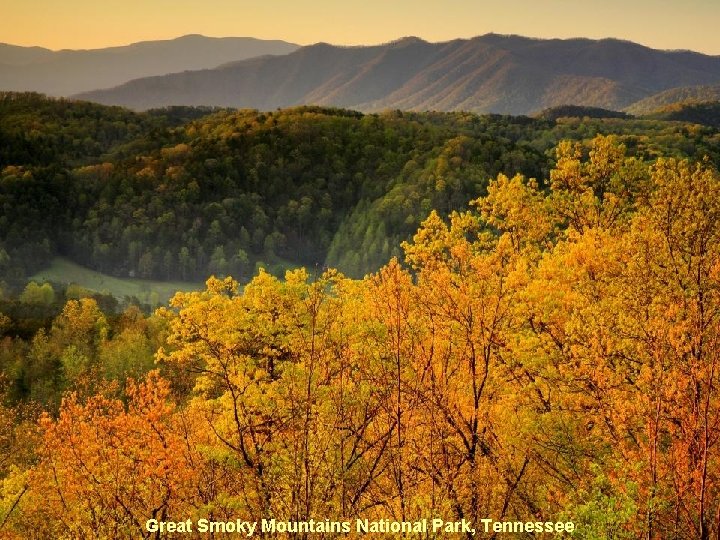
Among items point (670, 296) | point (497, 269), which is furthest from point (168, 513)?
point (670, 296)

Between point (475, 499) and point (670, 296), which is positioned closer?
point (475, 499)

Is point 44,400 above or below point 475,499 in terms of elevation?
below

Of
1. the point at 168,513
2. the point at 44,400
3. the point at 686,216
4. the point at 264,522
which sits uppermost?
the point at 686,216

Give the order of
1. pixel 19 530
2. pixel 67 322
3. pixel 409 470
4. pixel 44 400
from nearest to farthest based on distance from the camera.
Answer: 1. pixel 409 470
2. pixel 19 530
3. pixel 44 400
4. pixel 67 322

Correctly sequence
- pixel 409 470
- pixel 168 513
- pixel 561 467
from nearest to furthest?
pixel 409 470 → pixel 561 467 → pixel 168 513

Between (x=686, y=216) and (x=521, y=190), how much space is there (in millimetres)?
11188

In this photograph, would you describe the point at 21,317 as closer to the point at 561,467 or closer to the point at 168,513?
the point at 168,513

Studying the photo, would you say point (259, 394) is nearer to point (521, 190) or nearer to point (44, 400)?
point (521, 190)

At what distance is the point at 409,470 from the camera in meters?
18.1

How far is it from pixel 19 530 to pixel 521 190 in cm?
3701

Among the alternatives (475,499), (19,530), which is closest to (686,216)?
(475,499)

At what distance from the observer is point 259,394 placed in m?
24.8

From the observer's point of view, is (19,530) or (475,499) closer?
(475,499)

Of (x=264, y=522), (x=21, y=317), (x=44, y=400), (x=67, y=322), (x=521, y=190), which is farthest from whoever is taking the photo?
(x=21, y=317)
